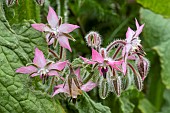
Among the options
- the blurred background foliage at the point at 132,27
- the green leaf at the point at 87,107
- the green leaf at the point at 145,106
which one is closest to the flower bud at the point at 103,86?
the green leaf at the point at 87,107

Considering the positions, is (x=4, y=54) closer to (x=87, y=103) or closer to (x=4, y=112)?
(x=4, y=112)

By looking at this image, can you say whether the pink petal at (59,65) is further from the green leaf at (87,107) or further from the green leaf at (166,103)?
the green leaf at (166,103)

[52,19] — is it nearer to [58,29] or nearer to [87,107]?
[58,29]

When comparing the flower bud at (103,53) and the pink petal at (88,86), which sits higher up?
the flower bud at (103,53)

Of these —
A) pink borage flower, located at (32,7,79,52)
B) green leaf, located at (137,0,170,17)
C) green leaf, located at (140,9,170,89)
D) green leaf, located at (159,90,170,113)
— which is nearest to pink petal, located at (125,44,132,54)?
pink borage flower, located at (32,7,79,52)

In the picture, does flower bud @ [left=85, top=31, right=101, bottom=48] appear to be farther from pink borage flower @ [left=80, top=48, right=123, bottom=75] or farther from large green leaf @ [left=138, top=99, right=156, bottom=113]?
large green leaf @ [left=138, top=99, right=156, bottom=113]
